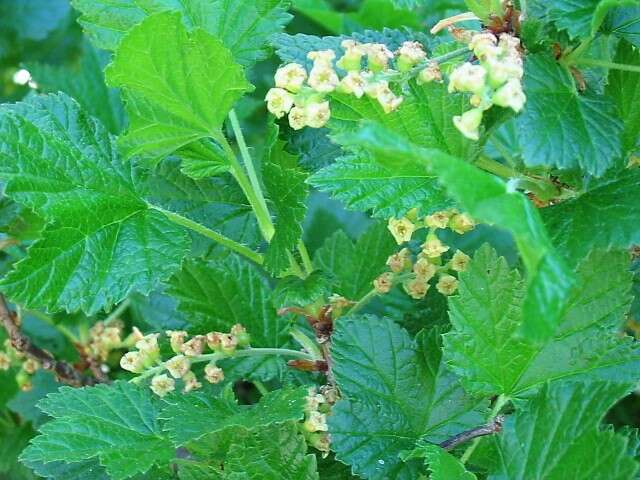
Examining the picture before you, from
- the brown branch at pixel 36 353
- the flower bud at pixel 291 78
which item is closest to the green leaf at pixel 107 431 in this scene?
the brown branch at pixel 36 353

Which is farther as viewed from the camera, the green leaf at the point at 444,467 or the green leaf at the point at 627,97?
the green leaf at the point at 627,97

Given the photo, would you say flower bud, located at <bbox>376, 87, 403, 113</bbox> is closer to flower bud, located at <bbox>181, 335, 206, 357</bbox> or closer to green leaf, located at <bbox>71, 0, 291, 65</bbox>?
green leaf, located at <bbox>71, 0, 291, 65</bbox>

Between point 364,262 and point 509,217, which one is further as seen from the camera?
point 364,262

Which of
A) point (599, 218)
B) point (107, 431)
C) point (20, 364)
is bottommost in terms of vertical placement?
point (20, 364)

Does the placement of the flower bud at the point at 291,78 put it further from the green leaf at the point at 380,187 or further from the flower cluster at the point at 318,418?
the flower cluster at the point at 318,418

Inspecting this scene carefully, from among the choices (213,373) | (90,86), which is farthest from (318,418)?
(90,86)

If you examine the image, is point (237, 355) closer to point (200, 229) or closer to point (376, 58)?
point (200, 229)
